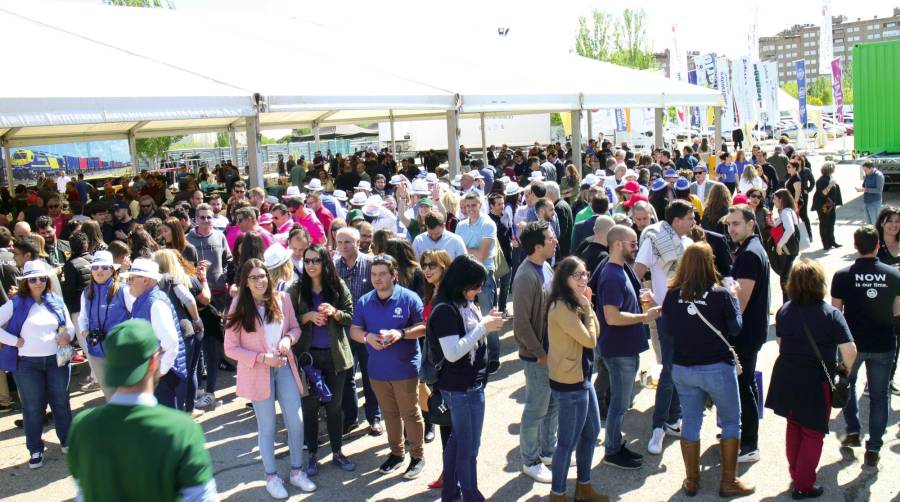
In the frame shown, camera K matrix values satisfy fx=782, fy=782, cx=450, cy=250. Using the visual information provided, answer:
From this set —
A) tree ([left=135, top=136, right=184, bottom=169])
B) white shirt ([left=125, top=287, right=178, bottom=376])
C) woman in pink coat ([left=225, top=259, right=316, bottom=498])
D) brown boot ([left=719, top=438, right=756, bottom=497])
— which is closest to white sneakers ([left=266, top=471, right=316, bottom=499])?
woman in pink coat ([left=225, top=259, right=316, bottom=498])

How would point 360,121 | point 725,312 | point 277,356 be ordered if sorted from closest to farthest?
point 725,312 → point 277,356 → point 360,121

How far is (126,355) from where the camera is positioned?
99.8 inches

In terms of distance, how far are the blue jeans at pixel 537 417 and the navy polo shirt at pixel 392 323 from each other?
0.71m

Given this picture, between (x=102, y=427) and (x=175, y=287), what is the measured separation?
3.30 meters

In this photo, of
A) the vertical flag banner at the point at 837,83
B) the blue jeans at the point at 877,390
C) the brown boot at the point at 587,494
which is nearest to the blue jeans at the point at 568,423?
the brown boot at the point at 587,494

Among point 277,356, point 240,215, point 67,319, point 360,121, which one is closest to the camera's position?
point 277,356

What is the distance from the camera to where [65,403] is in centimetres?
562

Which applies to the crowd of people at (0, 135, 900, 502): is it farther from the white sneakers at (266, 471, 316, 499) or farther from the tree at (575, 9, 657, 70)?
the tree at (575, 9, 657, 70)

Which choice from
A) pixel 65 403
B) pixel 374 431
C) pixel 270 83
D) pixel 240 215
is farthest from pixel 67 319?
pixel 270 83

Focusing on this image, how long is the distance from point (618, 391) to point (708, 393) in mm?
623

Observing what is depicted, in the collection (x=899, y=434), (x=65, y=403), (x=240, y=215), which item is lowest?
(x=899, y=434)

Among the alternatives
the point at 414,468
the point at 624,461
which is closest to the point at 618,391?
the point at 624,461

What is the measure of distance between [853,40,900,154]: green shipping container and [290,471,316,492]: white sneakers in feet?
59.9

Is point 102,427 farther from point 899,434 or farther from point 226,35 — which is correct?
point 226,35
